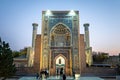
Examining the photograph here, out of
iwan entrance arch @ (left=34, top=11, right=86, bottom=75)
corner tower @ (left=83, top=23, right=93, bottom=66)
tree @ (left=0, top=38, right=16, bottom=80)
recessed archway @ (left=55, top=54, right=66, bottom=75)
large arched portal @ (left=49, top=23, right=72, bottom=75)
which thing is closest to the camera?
tree @ (left=0, top=38, right=16, bottom=80)

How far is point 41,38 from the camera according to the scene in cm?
2805

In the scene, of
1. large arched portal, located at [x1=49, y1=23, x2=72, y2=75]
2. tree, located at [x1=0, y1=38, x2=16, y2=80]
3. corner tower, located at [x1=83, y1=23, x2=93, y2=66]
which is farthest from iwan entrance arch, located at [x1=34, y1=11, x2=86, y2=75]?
tree, located at [x1=0, y1=38, x2=16, y2=80]

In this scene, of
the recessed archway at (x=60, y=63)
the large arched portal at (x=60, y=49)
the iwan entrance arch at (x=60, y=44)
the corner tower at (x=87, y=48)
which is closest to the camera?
the iwan entrance arch at (x=60, y=44)

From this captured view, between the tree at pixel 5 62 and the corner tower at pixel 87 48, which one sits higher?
the corner tower at pixel 87 48

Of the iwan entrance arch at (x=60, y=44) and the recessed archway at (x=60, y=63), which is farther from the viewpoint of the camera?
the recessed archway at (x=60, y=63)

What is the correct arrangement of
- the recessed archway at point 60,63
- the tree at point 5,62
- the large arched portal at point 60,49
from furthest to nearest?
the recessed archway at point 60,63
the large arched portal at point 60,49
the tree at point 5,62

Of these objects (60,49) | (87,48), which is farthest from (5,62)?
(87,48)

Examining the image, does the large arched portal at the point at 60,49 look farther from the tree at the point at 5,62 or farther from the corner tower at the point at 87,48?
the tree at the point at 5,62

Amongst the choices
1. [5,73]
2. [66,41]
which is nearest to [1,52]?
[5,73]

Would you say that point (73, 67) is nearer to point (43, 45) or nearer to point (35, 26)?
point (43, 45)

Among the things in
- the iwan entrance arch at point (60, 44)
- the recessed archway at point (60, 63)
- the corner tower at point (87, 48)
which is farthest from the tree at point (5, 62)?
the corner tower at point (87, 48)

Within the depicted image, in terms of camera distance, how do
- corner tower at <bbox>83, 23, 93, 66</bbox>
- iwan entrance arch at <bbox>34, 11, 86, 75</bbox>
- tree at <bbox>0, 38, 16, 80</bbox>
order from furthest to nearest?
1. corner tower at <bbox>83, 23, 93, 66</bbox>
2. iwan entrance arch at <bbox>34, 11, 86, 75</bbox>
3. tree at <bbox>0, 38, 16, 80</bbox>

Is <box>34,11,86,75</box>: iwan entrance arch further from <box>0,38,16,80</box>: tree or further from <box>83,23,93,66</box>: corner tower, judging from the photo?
<box>0,38,16,80</box>: tree

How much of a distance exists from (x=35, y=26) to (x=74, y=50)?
8.58 metres
